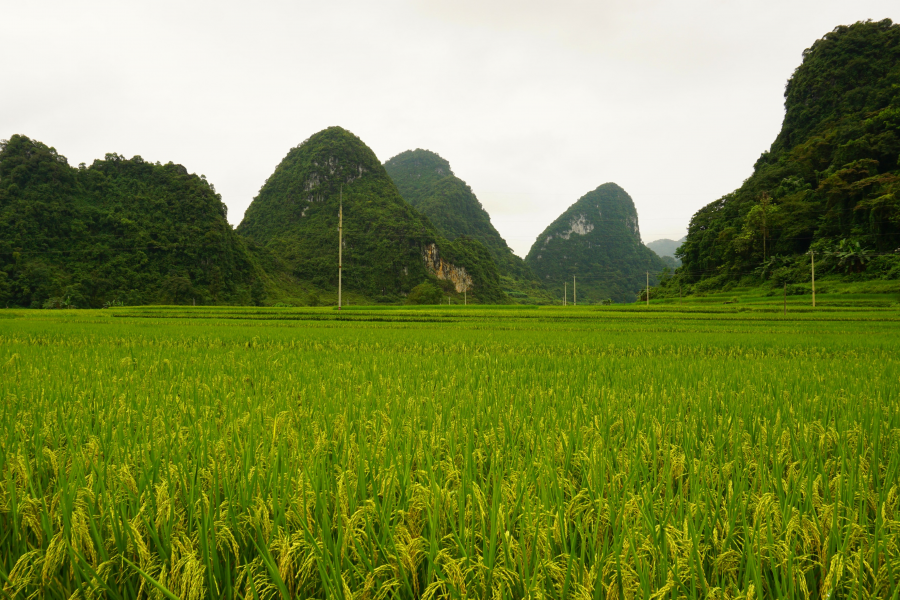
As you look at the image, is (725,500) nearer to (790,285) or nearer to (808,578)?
(808,578)

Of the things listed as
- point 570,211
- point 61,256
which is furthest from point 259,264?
point 570,211

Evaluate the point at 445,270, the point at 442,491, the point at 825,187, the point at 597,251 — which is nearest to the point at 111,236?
the point at 445,270

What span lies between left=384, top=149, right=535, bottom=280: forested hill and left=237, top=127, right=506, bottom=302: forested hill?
2368cm

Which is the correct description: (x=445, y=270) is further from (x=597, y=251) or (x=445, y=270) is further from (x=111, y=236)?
(x=597, y=251)

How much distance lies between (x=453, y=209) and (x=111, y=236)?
83489 mm

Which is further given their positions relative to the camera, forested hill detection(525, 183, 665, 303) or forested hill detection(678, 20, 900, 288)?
forested hill detection(525, 183, 665, 303)

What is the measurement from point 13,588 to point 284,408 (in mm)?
1453

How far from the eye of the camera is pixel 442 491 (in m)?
1.14

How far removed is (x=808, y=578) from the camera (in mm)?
979

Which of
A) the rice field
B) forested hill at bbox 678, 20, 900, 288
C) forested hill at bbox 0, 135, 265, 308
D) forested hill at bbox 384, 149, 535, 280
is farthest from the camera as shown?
forested hill at bbox 384, 149, 535, 280

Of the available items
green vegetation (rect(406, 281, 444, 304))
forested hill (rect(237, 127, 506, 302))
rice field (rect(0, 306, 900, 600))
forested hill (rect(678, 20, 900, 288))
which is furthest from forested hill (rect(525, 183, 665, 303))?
rice field (rect(0, 306, 900, 600))

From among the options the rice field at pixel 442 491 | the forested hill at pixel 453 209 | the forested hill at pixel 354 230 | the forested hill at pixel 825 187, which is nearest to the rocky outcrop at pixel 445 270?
the forested hill at pixel 354 230

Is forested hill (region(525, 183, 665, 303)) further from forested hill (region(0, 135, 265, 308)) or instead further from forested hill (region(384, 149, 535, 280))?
forested hill (region(0, 135, 265, 308))

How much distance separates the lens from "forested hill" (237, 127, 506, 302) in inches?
2864
